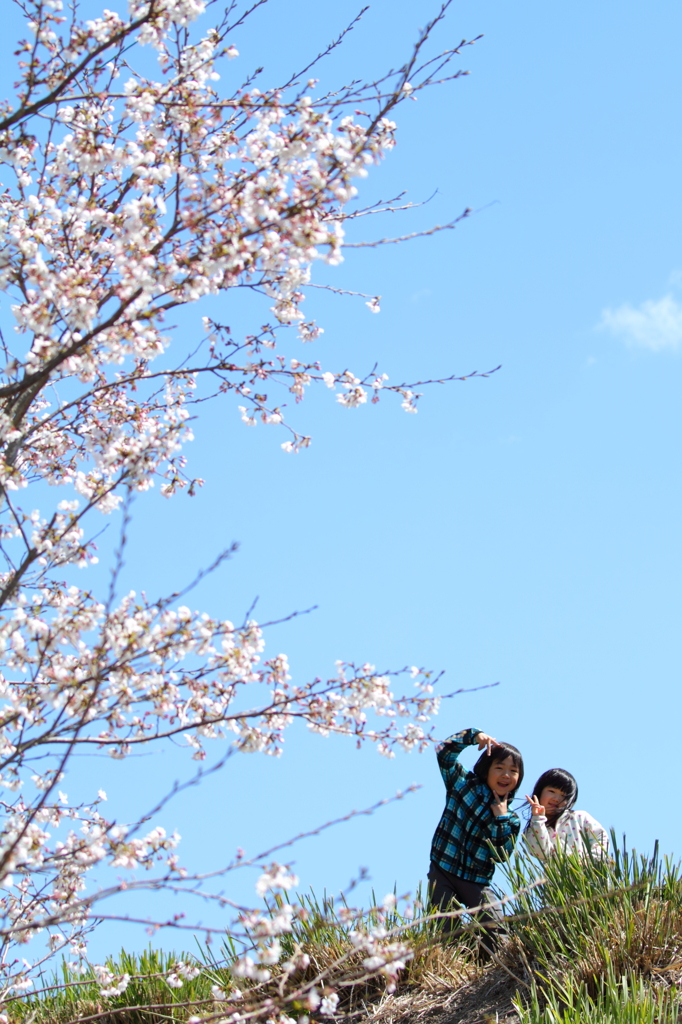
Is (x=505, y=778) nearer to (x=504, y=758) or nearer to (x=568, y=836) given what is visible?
(x=504, y=758)

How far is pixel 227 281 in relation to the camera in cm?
387

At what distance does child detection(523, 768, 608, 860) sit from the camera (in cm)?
535

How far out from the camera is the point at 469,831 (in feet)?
19.2

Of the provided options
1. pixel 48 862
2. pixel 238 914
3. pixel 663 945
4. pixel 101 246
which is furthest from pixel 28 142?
pixel 663 945

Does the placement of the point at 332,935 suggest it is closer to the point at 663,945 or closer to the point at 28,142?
the point at 663,945

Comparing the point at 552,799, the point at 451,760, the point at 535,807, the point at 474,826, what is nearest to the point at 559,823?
the point at 552,799

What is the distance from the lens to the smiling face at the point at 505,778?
585 cm

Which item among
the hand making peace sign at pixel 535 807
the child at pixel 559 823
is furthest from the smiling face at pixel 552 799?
the hand making peace sign at pixel 535 807

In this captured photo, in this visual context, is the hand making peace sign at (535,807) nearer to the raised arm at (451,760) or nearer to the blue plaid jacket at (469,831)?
the blue plaid jacket at (469,831)

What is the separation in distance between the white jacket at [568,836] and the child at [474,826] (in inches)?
10.3

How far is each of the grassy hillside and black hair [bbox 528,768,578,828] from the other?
61 centimetres

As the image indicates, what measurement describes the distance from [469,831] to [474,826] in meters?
0.05

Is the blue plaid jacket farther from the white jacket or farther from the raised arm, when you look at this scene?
the white jacket

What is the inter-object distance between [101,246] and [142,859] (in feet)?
10.3
